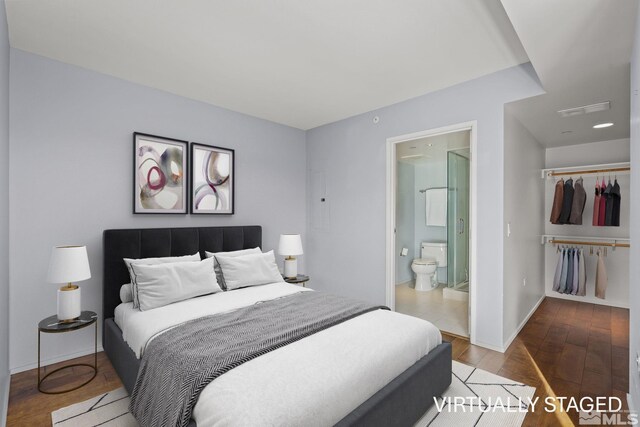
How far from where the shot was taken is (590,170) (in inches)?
162

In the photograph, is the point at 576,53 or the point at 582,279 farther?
the point at 582,279

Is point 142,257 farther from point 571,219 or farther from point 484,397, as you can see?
point 571,219

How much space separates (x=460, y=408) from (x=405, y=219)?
12.1ft

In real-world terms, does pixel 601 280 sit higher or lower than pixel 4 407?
higher

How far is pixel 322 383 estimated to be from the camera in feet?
4.69

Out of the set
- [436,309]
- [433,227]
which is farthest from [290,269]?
[433,227]

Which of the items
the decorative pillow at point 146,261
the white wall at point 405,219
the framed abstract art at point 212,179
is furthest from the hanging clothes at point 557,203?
the decorative pillow at point 146,261

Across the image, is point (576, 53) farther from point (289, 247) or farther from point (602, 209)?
point (289, 247)

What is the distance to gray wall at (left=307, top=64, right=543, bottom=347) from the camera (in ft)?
9.51

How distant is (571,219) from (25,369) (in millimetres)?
6046

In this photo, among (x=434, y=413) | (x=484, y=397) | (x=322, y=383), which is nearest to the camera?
(x=322, y=383)

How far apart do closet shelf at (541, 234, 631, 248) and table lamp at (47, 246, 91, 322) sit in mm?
5413

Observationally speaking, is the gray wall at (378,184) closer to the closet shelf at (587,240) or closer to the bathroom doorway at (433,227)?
the bathroom doorway at (433,227)

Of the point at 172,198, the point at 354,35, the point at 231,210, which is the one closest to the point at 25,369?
the point at 172,198
